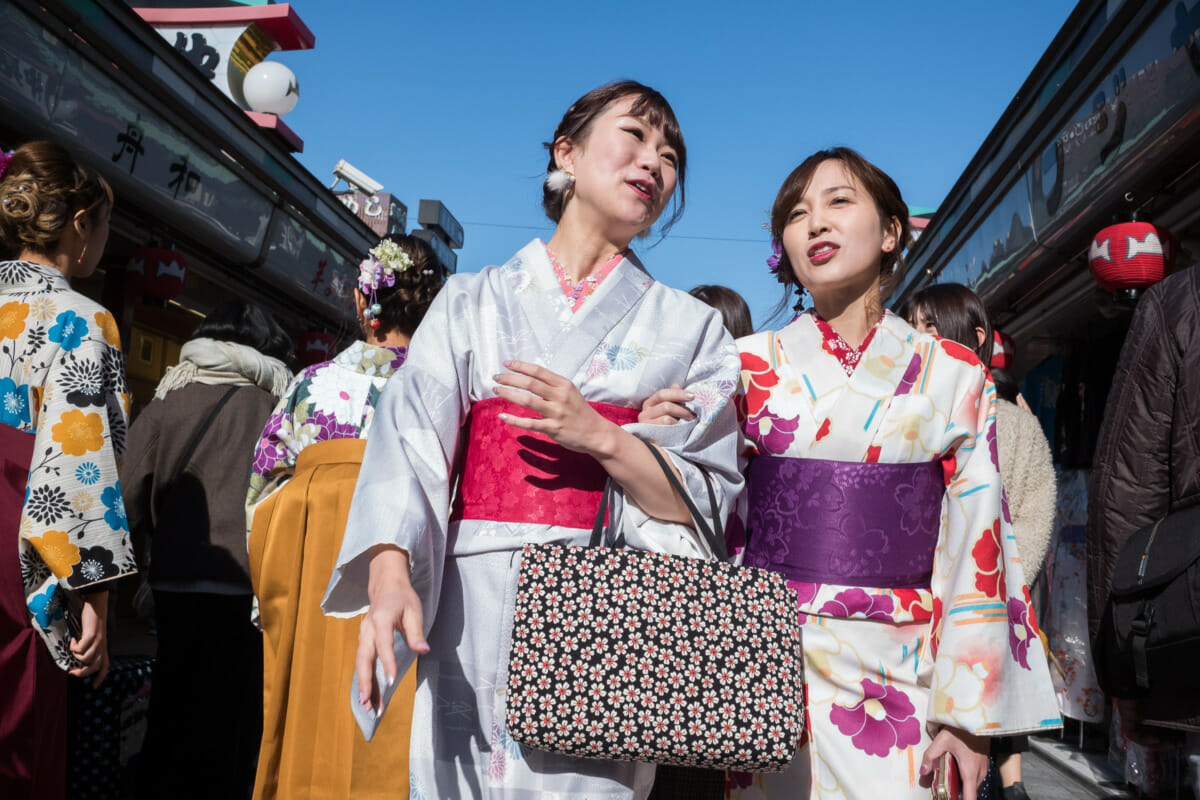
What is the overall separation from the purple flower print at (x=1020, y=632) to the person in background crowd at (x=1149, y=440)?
0.28 m

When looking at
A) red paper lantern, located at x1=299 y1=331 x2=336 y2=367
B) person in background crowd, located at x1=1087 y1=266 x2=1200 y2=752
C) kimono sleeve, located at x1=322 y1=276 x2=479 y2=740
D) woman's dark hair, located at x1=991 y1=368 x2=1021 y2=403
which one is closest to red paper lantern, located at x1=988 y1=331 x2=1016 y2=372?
woman's dark hair, located at x1=991 y1=368 x2=1021 y2=403

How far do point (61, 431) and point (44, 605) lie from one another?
0.46m

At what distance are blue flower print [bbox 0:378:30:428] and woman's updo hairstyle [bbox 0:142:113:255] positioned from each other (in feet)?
1.53

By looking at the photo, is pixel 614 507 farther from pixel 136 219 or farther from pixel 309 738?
pixel 136 219

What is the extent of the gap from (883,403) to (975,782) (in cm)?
83

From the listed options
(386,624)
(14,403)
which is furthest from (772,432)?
(14,403)

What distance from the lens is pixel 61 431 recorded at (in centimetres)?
249

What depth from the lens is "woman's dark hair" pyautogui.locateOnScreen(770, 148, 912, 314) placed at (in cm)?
239

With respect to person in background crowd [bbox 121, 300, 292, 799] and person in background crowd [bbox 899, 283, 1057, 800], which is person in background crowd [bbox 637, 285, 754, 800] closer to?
person in background crowd [bbox 899, 283, 1057, 800]

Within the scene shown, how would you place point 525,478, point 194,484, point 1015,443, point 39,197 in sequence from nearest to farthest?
1. point 525,478
2. point 39,197
3. point 1015,443
4. point 194,484

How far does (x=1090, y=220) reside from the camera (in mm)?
5148

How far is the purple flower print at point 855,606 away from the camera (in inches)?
79.4

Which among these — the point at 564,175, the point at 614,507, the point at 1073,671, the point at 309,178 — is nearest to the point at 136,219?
the point at 309,178

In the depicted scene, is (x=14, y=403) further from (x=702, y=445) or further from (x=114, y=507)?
(x=702, y=445)
